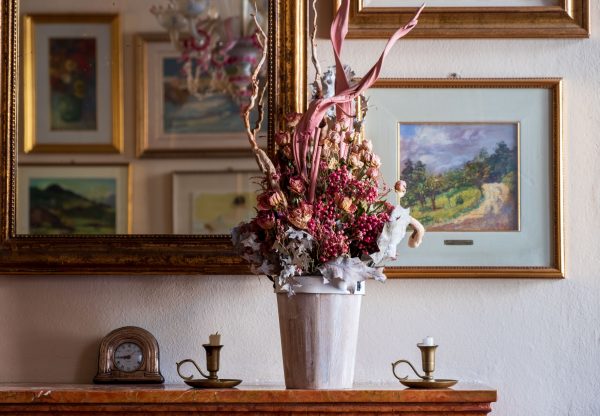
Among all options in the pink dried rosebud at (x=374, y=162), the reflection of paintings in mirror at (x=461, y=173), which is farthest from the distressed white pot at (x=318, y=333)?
the reflection of paintings in mirror at (x=461, y=173)

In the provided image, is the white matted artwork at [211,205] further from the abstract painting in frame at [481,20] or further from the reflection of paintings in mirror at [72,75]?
the abstract painting in frame at [481,20]

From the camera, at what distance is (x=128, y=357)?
7.54 feet

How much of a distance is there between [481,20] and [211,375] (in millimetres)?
1052

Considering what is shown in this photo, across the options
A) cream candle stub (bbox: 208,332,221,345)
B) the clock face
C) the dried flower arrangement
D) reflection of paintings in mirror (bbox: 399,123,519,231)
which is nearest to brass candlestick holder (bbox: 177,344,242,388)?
cream candle stub (bbox: 208,332,221,345)

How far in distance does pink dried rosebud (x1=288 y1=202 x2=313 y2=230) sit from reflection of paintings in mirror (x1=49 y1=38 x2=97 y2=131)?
0.65m

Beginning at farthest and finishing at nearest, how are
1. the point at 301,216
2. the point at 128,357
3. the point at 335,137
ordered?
the point at 128,357 < the point at 335,137 < the point at 301,216

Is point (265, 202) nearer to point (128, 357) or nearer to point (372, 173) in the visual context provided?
point (372, 173)

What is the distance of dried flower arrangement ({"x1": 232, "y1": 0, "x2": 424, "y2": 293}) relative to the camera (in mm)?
2029

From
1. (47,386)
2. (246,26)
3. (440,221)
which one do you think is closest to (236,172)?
(246,26)

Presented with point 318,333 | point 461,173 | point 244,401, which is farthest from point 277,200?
point 461,173

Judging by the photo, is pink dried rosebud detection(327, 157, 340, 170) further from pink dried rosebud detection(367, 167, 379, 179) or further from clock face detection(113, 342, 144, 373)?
clock face detection(113, 342, 144, 373)

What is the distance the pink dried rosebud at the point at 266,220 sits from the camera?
2045mm

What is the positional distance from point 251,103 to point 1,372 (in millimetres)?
877

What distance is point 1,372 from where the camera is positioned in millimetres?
2350
